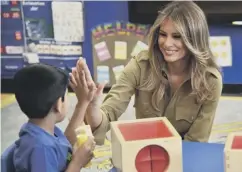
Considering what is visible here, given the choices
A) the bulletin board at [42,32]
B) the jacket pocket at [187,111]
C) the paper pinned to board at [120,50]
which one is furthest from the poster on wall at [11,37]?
the jacket pocket at [187,111]

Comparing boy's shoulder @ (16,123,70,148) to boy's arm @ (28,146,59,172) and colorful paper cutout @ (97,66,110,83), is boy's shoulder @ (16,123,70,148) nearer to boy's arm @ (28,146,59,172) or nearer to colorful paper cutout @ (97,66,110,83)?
boy's arm @ (28,146,59,172)

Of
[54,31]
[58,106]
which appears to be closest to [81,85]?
[58,106]

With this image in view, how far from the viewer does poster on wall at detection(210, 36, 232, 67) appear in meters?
3.44

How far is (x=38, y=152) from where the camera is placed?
4.21 feet

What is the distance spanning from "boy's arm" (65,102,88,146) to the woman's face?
0.45 meters

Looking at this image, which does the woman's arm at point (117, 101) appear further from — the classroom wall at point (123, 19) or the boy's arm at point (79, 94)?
the classroom wall at point (123, 19)

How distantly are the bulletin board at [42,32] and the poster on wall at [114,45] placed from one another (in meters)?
0.14

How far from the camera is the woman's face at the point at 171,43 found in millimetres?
1823

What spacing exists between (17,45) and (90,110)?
2.23 m

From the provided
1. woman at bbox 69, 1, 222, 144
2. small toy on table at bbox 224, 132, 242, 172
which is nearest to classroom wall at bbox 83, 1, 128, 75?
woman at bbox 69, 1, 222, 144

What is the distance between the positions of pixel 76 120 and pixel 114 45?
2.07 meters

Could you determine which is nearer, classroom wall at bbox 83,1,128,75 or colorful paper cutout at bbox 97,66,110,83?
classroom wall at bbox 83,1,128,75

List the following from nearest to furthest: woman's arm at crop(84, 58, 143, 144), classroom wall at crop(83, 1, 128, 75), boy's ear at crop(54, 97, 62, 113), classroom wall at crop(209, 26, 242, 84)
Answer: boy's ear at crop(54, 97, 62, 113)
woman's arm at crop(84, 58, 143, 144)
classroom wall at crop(209, 26, 242, 84)
classroom wall at crop(83, 1, 128, 75)

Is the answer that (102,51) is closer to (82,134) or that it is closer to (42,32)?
(42,32)
